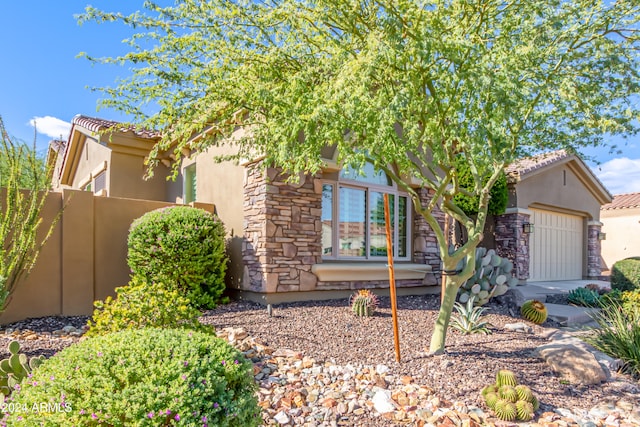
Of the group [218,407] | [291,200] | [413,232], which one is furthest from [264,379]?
[413,232]

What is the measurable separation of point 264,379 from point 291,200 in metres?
4.22

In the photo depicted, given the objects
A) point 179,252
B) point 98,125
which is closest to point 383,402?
point 179,252

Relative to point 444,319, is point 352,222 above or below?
above

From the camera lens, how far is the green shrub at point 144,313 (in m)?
4.04

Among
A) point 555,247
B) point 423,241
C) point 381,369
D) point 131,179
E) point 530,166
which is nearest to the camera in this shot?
point 381,369

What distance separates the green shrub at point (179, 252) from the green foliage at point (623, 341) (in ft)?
20.5

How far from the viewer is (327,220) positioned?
8.79 metres

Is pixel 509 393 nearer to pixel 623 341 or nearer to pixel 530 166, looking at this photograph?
pixel 623 341

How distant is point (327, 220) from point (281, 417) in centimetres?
547

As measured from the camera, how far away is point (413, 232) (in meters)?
10.3

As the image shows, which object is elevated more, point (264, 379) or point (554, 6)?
point (554, 6)

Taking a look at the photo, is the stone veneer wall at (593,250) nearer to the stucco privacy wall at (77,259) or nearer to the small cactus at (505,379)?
the small cactus at (505,379)

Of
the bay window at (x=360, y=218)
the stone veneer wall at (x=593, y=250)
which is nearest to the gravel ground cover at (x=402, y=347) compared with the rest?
the bay window at (x=360, y=218)

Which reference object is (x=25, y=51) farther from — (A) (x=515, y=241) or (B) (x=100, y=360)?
(A) (x=515, y=241)
